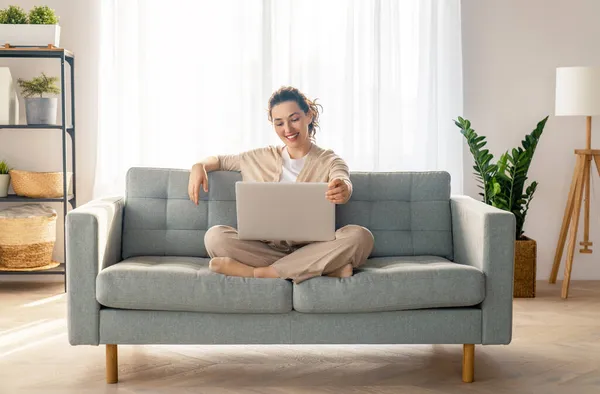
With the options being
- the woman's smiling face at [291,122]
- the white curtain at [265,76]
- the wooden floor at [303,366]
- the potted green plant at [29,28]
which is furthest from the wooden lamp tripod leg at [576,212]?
the potted green plant at [29,28]

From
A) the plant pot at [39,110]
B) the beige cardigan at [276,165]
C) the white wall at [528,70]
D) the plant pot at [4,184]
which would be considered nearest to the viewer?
the beige cardigan at [276,165]

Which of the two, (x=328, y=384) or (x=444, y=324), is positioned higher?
(x=444, y=324)

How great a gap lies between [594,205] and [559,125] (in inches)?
22.7

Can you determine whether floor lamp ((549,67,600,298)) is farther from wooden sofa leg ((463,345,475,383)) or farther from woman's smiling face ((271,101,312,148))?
woman's smiling face ((271,101,312,148))

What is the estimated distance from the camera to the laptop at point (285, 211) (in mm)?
3131

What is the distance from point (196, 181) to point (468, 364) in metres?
1.36

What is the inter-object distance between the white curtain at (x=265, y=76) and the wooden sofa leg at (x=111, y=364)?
6.87ft

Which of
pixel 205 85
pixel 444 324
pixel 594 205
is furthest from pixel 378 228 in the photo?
pixel 594 205

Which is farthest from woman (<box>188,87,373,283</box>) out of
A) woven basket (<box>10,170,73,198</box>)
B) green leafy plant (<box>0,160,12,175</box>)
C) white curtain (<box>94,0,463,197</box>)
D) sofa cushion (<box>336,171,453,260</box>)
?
green leafy plant (<box>0,160,12,175</box>)

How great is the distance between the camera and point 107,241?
327 cm

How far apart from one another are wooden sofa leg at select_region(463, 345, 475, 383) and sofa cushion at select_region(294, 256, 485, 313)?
0.66 ft

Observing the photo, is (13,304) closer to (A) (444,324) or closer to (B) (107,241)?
(B) (107,241)

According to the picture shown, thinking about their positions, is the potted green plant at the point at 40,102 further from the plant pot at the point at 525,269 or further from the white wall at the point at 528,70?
the plant pot at the point at 525,269

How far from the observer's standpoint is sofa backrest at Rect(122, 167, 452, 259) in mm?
3592
